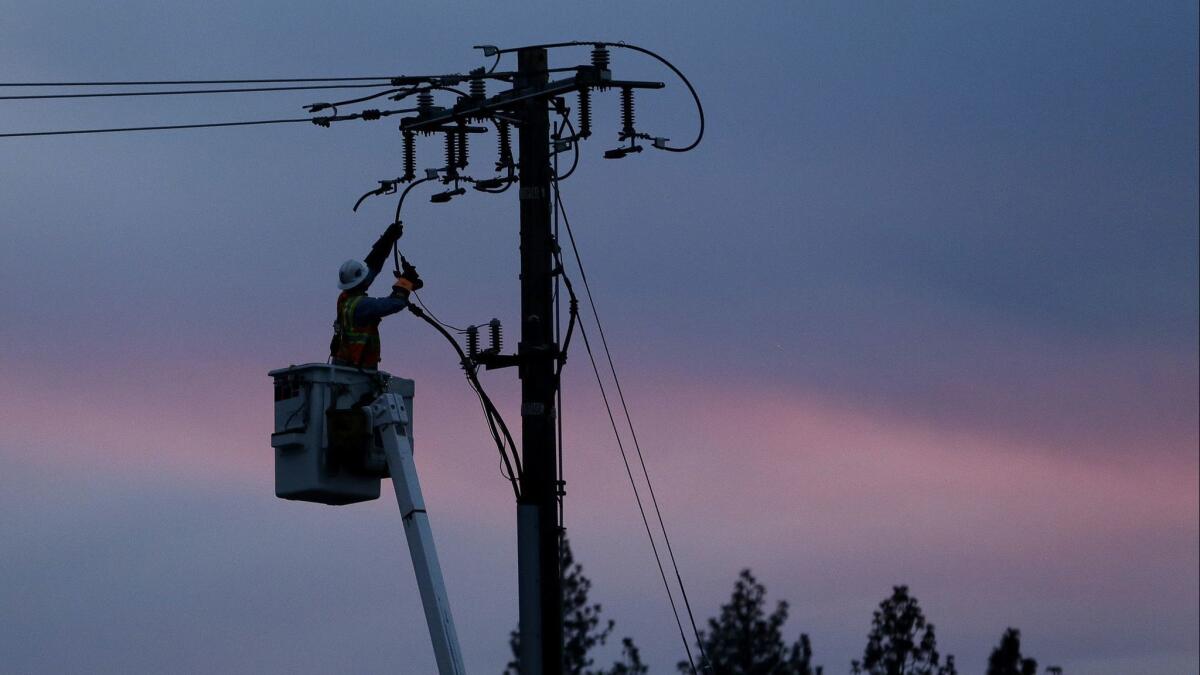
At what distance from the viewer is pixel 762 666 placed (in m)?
43.4

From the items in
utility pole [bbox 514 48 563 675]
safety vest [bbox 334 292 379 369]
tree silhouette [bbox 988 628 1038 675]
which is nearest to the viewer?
utility pole [bbox 514 48 563 675]

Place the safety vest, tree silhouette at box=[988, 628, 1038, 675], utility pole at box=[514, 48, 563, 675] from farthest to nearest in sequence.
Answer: tree silhouette at box=[988, 628, 1038, 675] < the safety vest < utility pole at box=[514, 48, 563, 675]

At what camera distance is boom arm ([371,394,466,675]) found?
22.5 metres

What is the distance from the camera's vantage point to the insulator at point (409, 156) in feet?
80.1

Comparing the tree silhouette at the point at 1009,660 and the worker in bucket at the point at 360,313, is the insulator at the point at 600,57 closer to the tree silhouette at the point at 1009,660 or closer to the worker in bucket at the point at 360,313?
the worker in bucket at the point at 360,313

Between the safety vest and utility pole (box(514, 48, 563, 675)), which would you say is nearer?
utility pole (box(514, 48, 563, 675))

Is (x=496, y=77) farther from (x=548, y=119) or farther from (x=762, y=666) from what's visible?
(x=762, y=666)

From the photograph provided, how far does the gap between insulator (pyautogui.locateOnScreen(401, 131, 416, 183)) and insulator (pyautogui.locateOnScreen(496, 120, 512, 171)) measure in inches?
53.0

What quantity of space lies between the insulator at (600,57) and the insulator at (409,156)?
98.6 inches

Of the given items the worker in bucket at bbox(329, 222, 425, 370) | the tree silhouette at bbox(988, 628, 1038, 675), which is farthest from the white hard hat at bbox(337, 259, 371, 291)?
the tree silhouette at bbox(988, 628, 1038, 675)

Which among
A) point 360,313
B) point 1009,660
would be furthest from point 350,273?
point 1009,660

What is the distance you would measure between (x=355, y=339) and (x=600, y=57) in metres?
3.77

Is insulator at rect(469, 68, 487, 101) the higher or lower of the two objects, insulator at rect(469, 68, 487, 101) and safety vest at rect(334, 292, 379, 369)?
the higher

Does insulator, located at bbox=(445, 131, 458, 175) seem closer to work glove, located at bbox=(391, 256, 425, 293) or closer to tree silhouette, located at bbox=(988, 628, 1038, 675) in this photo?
work glove, located at bbox=(391, 256, 425, 293)
